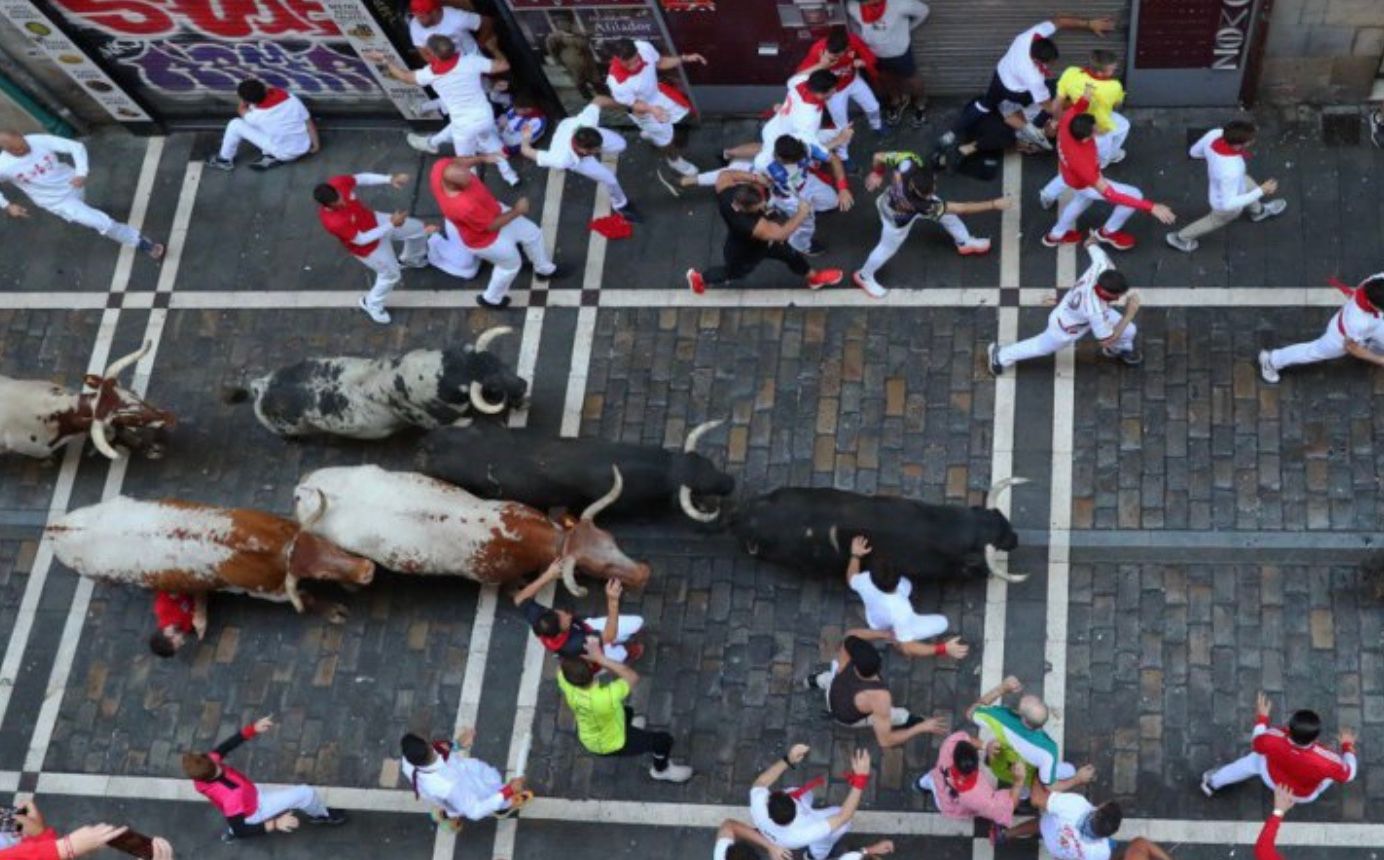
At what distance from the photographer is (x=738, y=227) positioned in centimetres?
1367

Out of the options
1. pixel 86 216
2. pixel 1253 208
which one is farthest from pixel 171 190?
pixel 1253 208

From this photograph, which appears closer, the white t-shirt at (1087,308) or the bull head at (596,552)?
the white t-shirt at (1087,308)

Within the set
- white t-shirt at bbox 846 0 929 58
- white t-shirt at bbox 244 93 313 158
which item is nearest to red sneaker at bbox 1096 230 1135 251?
white t-shirt at bbox 846 0 929 58

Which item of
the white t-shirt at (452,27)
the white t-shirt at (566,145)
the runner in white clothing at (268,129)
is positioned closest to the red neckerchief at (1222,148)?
the white t-shirt at (566,145)

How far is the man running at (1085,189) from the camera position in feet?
43.2

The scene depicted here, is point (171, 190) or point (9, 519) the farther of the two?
point (171, 190)

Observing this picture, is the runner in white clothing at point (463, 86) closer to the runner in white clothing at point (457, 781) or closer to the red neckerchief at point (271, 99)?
the red neckerchief at point (271, 99)

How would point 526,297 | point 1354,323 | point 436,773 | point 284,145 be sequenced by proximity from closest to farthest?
point 436,773, point 1354,323, point 526,297, point 284,145

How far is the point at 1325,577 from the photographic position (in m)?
12.7

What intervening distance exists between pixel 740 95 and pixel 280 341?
568 cm

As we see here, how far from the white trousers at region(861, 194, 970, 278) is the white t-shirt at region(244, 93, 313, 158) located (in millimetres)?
6568

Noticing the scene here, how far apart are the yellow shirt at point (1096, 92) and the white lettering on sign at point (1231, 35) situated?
4.25 feet

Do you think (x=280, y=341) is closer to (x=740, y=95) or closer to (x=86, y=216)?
(x=86, y=216)

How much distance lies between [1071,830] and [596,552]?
15.3 feet
